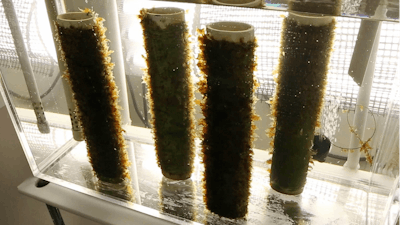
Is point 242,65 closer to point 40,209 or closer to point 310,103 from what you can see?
point 310,103

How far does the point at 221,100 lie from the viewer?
1.39 ft

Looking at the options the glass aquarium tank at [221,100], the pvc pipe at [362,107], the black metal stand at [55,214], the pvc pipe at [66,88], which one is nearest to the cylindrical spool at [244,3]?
the glass aquarium tank at [221,100]

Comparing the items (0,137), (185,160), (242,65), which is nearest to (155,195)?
(185,160)

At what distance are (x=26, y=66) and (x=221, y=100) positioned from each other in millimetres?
388

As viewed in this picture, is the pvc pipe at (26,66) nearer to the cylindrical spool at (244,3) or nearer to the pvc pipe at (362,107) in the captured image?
the cylindrical spool at (244,3)

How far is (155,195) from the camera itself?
0.56 m

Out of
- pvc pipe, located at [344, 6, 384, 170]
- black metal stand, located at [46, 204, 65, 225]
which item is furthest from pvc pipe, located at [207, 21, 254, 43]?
black metal stand, located at [46, 204, 65, 225]

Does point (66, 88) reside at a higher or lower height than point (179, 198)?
higher

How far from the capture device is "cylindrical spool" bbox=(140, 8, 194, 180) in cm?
42

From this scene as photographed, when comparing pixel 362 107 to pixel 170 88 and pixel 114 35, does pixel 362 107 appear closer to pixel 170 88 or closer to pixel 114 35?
pixel 170 88

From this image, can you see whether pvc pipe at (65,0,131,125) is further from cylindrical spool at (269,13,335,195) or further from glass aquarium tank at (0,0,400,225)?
cylindrical spool at (269,13,335,195)

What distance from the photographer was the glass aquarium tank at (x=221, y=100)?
378 mm

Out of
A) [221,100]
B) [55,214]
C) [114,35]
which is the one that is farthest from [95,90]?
[55,214]

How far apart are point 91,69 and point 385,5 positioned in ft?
1.27
